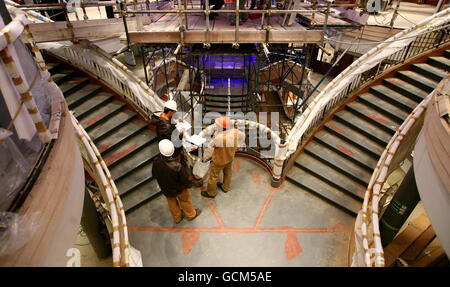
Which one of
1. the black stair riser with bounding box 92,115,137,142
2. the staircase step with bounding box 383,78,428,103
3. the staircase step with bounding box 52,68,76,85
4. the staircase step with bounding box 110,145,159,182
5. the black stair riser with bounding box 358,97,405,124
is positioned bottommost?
the staircase step with bounding box 110,145,159,182

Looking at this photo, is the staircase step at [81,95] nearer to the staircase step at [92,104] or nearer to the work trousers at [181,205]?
the staircase step at [92,104]

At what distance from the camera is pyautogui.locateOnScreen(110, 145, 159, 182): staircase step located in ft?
22.9

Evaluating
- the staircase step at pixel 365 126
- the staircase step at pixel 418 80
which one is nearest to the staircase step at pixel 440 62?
the staircase step at pixel 418 80

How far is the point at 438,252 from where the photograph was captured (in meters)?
6.82

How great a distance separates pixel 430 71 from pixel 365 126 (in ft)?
8.69

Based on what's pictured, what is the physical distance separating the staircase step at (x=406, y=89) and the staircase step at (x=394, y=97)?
0.11 metres

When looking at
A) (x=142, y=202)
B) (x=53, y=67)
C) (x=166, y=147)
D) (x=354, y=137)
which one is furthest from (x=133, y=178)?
(x=354, y=137)

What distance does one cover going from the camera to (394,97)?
26.7 feet

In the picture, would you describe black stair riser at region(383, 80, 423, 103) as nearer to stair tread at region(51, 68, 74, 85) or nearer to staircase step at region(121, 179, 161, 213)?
staircase step at region(121, 179, 161, 213)

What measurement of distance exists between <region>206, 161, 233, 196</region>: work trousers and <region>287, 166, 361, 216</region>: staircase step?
189 cm

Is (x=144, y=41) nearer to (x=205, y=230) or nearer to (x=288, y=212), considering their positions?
(x=205, y=230)

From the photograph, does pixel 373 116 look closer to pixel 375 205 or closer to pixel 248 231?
pixel 375 205

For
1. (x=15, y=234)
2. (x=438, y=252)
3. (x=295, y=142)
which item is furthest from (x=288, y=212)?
(x=15, y=234)

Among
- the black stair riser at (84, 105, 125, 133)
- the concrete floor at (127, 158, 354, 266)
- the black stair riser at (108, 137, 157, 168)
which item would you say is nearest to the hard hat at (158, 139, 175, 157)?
the concrete floor at (127, 158, 354, 266)
